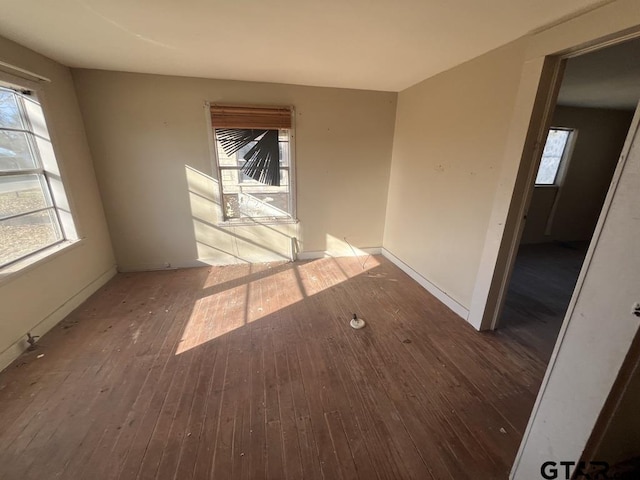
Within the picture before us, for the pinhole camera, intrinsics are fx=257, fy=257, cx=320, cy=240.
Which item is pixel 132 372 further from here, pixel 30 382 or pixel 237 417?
pixel 237 417

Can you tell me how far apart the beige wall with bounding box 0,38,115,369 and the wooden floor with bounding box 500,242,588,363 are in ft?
13.5

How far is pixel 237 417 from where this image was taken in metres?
1.58

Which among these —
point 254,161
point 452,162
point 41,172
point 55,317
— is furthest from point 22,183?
point 452,162

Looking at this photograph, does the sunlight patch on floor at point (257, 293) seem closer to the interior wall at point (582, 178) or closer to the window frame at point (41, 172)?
the window frame at point (41, 172)

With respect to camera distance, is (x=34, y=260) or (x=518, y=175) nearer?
(x=518, y=175)

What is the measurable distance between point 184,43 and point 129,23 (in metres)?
0.39

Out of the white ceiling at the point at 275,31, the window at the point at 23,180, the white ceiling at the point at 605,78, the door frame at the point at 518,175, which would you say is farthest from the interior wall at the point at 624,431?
the window at the point at 23,180

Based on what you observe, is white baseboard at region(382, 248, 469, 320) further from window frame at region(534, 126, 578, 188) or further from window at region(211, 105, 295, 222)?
window frame at region(534, 126, 578, 188)

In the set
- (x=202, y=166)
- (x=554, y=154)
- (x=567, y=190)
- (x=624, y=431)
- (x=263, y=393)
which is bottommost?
(x=263, y=393)

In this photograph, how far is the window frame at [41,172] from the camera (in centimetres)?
209

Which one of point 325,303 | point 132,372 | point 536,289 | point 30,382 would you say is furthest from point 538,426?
point 30,382

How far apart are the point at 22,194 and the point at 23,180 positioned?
12cm

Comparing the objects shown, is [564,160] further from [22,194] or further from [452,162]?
[22,194]

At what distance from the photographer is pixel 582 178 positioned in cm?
463
